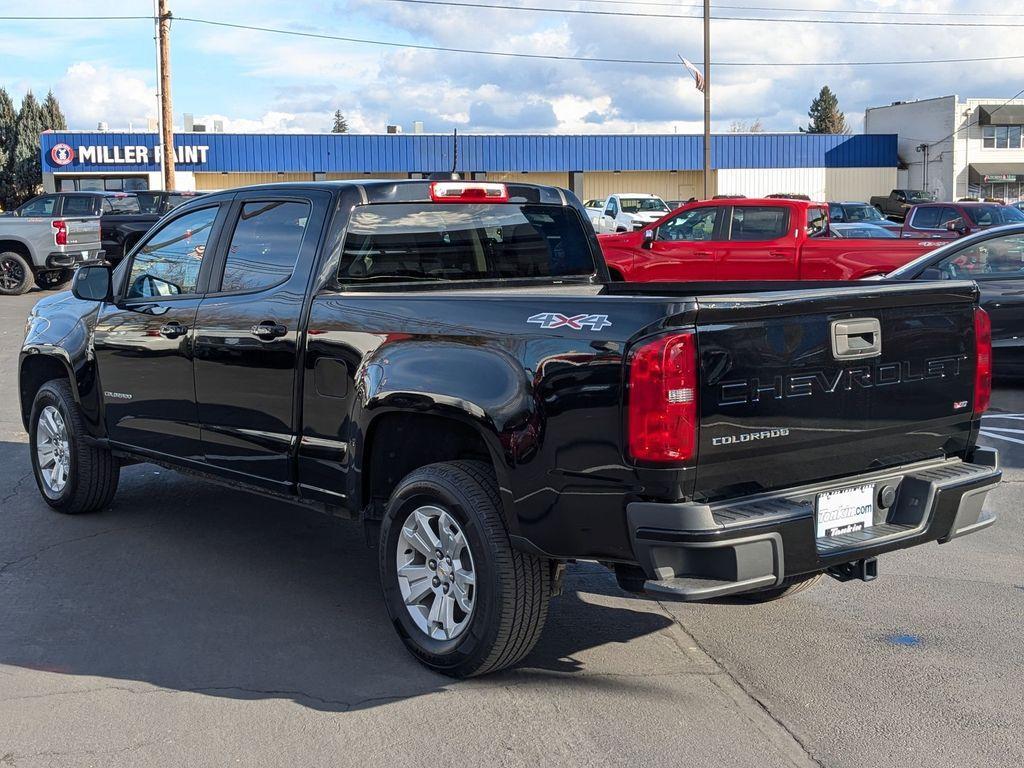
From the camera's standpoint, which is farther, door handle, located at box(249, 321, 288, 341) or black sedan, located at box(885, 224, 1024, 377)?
black sedan, located at box(885, 224, 1024, 377)

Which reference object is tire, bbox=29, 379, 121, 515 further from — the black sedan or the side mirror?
the black sedan

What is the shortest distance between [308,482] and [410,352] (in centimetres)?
101

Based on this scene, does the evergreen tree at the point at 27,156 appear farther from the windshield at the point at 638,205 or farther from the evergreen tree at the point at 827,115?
the evergreen tree at the point at 827,115

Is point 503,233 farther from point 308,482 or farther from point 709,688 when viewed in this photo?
point 709,688

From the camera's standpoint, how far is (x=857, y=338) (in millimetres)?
4160

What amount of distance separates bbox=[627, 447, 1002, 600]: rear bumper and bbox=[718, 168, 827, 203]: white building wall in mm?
59957

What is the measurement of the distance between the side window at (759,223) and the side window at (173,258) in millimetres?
11779

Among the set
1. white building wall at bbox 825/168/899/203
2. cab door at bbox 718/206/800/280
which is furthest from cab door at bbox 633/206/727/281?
white building wall at bbox 825/168/899/203

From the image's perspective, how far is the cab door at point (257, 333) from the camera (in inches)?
205

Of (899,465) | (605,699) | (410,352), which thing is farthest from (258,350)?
(899,465)

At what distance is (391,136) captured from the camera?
59.1 m

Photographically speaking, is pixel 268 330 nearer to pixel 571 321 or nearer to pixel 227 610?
pixel 227 610

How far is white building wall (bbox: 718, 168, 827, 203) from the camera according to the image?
206 feet

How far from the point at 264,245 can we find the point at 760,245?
40.1ft
